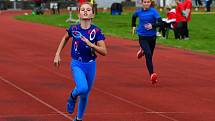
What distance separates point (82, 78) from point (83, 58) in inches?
11.0

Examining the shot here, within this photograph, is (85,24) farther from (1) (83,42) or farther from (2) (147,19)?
(2) (147,19)

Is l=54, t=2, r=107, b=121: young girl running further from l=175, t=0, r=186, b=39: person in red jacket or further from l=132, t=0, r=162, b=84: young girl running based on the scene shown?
l=175, t=0, r=186, b=39: person in red jacket

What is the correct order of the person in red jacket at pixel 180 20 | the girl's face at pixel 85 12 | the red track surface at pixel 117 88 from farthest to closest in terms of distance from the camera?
1. the person in red jacket at pixel 180 20
2. the red track surface at pixel 117 88
3. the girl's face at pixel 85 12

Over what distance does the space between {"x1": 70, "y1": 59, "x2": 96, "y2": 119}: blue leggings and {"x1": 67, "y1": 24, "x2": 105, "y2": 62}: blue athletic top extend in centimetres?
8

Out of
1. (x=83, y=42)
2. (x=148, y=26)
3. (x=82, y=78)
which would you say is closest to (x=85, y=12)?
(x=83, y=42)

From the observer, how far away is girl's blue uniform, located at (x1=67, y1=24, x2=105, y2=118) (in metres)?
8.75

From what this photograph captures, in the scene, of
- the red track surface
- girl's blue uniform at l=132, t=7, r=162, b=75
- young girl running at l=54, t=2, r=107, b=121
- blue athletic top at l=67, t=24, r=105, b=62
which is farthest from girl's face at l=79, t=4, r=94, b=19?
girl's blue uniform at l=132, t=7, r=162, b=75

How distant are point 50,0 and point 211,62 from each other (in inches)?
2065

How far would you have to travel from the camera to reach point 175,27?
2714cm

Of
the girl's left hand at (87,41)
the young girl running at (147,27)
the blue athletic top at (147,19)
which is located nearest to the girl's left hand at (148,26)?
the young girl running at (147,27)

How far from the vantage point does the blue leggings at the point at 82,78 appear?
8.72 m

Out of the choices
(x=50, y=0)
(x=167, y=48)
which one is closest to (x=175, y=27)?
(x=167, y=48)

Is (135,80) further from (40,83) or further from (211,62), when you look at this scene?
(211,62)

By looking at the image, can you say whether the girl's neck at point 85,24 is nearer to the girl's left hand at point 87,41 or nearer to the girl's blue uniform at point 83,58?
the girl's blue uniform at point 83,58
